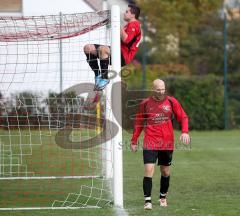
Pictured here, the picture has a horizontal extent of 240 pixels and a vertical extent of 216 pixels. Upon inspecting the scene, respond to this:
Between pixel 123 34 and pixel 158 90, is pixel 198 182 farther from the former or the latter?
pixel 123 34

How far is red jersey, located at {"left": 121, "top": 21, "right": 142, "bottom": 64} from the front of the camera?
36.2ft

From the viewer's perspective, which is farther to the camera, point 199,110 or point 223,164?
point 199,110

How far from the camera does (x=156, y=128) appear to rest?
10.5m

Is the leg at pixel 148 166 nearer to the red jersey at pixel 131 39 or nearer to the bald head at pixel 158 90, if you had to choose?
the bald head at pixel 158 90

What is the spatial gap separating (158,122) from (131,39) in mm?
1381

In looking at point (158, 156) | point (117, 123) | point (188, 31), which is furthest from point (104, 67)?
point (188, 31)

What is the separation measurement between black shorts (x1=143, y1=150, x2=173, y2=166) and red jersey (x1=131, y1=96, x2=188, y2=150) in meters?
0.07

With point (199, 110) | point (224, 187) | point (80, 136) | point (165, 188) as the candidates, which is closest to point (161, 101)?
point (165, 188)

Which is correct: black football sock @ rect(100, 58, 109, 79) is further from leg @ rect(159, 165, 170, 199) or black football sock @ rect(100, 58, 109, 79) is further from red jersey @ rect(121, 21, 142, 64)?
leg @ rect(159, 165, 170, 199)

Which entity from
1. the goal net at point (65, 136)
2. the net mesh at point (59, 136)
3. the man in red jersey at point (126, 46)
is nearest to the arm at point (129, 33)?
the man in red jersey at point (126, 46)

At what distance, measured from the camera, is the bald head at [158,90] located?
34.5ft

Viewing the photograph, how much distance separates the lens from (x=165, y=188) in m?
10.9

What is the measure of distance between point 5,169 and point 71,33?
4765 mm

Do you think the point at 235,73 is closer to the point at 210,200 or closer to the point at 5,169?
the point at 5,169
